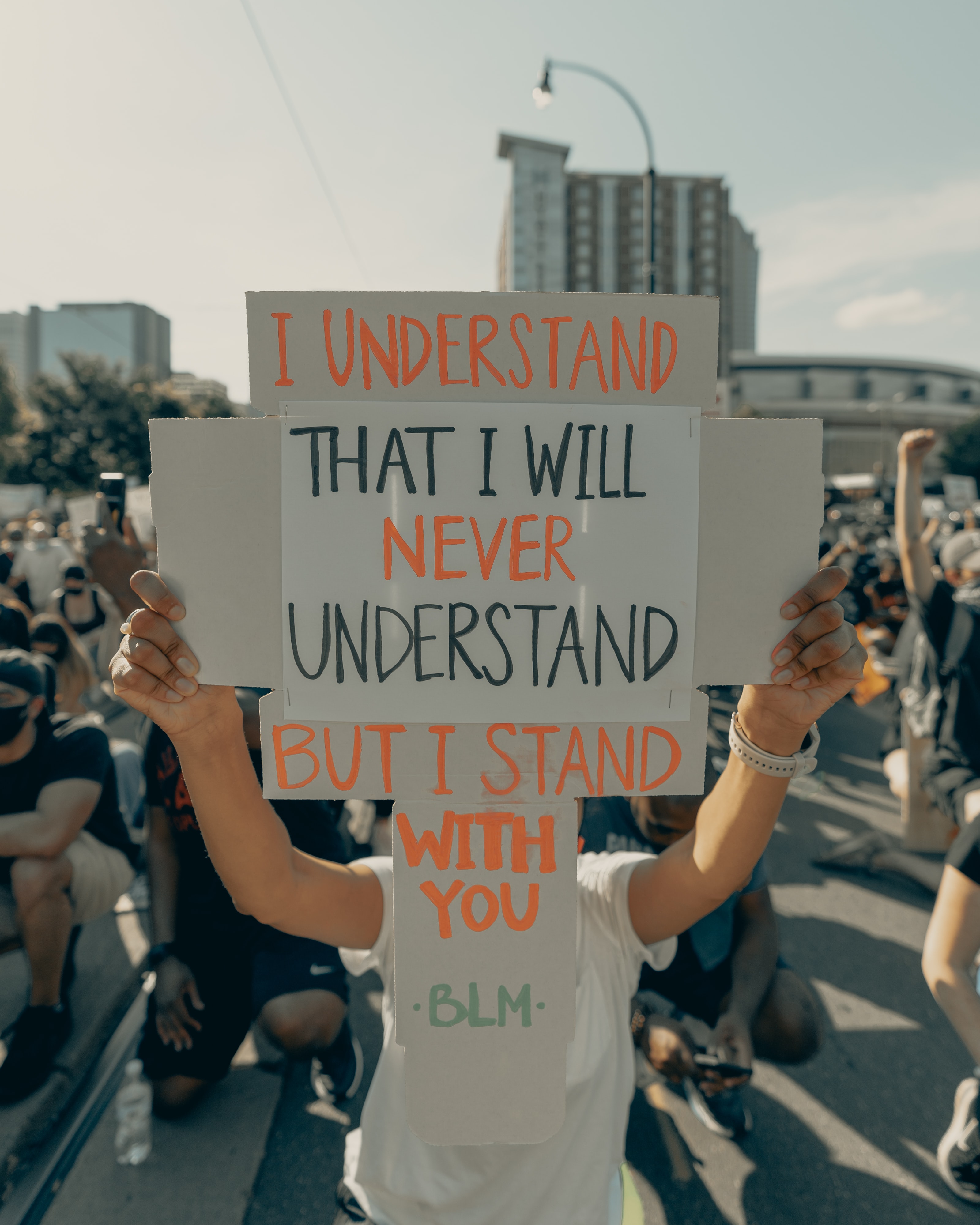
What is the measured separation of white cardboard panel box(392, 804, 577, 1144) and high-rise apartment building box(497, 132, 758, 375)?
258 ft

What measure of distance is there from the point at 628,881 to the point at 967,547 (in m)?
6.14

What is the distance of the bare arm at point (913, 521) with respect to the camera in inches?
122

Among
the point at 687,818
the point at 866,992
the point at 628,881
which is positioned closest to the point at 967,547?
the point at 866,992

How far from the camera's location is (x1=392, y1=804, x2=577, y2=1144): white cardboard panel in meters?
1.20

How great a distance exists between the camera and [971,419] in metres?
57.5

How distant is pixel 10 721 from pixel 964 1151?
11.0 ft

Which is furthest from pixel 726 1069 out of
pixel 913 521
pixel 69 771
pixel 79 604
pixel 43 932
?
pixel 79 604

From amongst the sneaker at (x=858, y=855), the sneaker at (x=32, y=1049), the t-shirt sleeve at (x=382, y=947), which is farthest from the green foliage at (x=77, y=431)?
the t-shirt sleeve at (x=382, y=947)

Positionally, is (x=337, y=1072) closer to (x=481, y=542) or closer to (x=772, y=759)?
(x=772, y=759)

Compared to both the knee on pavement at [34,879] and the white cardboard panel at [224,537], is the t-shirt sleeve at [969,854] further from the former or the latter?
the knee on pavement at [34,879]

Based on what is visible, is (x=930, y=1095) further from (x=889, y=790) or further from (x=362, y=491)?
(x=889, y=790)

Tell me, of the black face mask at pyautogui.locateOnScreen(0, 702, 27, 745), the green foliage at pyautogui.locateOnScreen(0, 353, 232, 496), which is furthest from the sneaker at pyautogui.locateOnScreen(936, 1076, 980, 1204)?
the green foliage at pyautogui.locateOnScreen(0, 353, 232, 496)

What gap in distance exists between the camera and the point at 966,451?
55.6 metres

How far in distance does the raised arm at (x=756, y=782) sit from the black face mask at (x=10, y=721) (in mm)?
2393
